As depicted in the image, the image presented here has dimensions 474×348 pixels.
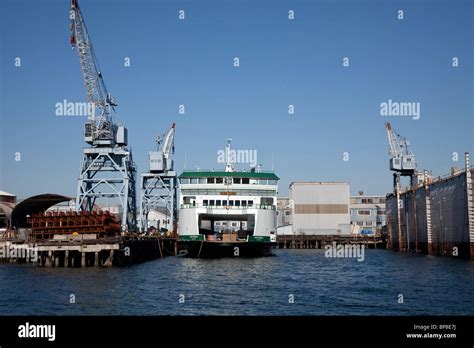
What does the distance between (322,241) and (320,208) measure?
9.70m

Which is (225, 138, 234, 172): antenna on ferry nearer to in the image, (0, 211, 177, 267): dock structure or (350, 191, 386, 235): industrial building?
(0, 211, 177, 267): dock structure

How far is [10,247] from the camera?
59.7 meters

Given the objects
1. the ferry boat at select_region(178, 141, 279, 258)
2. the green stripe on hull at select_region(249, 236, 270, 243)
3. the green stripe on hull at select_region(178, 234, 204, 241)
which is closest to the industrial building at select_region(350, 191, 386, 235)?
the ferry boat at select_region(178, 141, 279, 258)

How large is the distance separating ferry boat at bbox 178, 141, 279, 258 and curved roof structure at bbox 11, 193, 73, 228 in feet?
83.8

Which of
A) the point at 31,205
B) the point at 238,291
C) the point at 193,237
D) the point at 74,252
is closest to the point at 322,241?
the point at 31,205

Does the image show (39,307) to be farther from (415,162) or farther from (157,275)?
(415,162)

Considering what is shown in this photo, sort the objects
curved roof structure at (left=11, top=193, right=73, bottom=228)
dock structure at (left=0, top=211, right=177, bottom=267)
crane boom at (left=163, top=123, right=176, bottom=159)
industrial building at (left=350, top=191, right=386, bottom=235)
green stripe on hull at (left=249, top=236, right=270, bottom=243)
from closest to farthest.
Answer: dock structure at (left=0, top=211, right=177, bottom=267) → green stripe on hull at (left=249, top=236, right=270, bottom=243) → curved roof structure at (left=11, top=193, right=73, bottom=228) → crane boom at (left=163, top=123, right=176, bottom=159) → industrial building at (left=350, top=191, right=386, bottom=235)

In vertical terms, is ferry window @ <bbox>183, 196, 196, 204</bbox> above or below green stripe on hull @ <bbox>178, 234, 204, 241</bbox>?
above

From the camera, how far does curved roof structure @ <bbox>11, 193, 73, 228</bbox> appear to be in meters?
80.5

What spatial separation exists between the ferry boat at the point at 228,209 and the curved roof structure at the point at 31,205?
83.8ft

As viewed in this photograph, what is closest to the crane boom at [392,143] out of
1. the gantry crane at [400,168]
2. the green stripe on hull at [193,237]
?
the gantry crane at [400,168]

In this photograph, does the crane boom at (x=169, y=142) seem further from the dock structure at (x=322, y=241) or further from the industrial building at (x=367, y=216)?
the industrial building at (x=367, y=216)

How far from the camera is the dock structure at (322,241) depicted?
113625mm
